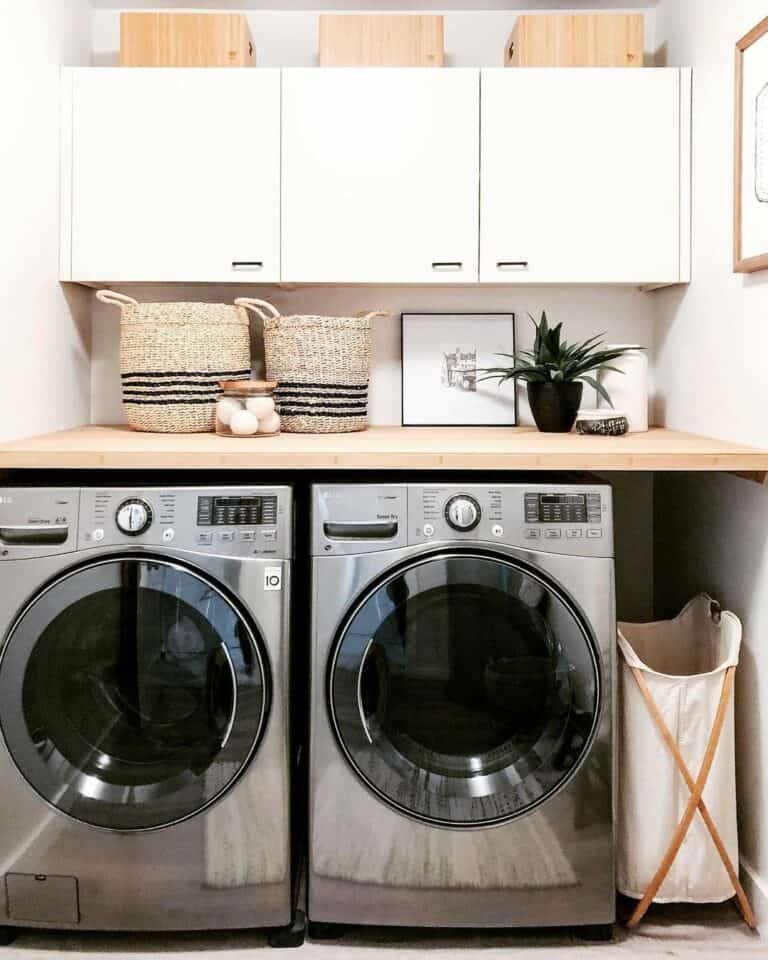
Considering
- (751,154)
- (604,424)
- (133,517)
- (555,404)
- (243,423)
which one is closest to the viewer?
(133,517)

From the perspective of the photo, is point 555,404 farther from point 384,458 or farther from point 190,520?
point 190,520

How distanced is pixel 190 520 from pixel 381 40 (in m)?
1.48

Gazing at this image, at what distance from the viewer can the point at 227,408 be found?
7.03 ft

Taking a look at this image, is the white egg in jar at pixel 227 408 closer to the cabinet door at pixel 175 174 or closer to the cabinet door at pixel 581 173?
the cabinet door at pixel 175 174

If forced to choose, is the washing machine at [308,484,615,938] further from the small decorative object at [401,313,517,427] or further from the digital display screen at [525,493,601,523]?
the small decorative object at [401,313,517,427]

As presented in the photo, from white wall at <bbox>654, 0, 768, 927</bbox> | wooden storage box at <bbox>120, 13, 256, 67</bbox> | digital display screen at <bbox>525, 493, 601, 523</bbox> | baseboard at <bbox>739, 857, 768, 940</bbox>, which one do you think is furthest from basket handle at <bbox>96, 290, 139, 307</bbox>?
baseboard at <bbox>739, 857, 768, 940</bbox>

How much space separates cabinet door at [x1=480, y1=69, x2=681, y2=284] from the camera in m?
2.29

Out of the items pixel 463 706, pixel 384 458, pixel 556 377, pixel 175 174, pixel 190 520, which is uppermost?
pixel 175 174

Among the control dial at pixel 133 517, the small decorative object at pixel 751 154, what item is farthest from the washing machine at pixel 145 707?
the small decorative object at pixel 751 154

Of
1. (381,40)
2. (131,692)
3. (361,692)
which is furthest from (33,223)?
(361,692)

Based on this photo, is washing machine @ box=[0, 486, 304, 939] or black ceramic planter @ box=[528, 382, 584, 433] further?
black ceramic planter @ box=[528, 382, 584, 433]

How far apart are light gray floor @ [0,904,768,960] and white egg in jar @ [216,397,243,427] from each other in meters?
1.19

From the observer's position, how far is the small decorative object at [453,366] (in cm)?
262

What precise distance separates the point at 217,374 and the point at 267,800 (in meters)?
1.09
